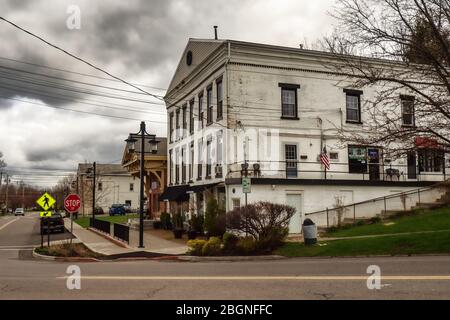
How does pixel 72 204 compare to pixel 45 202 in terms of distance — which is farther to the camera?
pixel 45 202

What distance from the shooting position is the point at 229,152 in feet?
86.9

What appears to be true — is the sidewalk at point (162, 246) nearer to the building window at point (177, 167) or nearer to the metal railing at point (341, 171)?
the metal railing at point (341, 171)

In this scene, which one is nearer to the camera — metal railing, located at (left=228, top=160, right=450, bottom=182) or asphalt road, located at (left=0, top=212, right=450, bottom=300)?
asphalt road, located at (left=0, top=212, right=450, bottom=300)

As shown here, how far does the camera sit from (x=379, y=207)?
27203 mm

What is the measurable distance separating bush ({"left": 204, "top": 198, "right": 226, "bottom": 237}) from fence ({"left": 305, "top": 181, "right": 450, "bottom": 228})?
16.9ft

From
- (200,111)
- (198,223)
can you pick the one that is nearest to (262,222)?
(198,223)

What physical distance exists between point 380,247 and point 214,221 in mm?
9162

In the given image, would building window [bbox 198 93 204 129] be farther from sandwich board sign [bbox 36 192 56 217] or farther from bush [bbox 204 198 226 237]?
sandwich board sign [bbox 36 192 56 217]

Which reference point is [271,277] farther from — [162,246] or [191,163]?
[191,163]

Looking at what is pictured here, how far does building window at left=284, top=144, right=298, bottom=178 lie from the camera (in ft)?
90.1

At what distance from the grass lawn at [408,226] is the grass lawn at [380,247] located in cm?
268

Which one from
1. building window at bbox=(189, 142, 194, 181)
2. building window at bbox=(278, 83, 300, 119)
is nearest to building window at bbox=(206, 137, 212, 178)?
building window at bbox=(189, 142, 194, 181)
